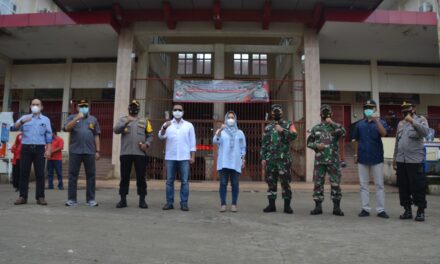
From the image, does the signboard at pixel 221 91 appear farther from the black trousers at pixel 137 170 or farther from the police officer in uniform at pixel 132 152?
the black trousers at pixel 137 170

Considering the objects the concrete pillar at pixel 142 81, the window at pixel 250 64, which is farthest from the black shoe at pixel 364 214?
the window at pixel 250 64

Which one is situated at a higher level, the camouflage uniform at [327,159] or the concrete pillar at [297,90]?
the concrete pillar at [297,90]

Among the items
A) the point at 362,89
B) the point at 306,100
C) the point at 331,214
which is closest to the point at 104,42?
the point at 306,100

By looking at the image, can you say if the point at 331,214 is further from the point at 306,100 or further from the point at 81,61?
the point at 81,61

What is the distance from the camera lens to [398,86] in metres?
17.2

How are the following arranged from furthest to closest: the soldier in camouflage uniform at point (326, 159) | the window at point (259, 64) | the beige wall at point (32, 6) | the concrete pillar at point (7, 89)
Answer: the window at point (259, 64) < the beige wall at point (32, 6) < the concrete pillar at point (7, 89) < the soldier in camouflage uniform at point (326, 159)

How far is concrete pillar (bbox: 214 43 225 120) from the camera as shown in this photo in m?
15.2

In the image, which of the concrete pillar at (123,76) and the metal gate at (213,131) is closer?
the metal gate at (213,131)

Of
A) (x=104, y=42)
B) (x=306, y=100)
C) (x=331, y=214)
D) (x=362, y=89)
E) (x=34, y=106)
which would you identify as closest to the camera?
(x=331, y=214)

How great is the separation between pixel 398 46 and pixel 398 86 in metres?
2.20

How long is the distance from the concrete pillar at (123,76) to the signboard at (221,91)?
→ 177cm

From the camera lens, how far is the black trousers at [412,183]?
6062 millimetres

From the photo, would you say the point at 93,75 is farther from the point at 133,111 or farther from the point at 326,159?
the point at 326,159

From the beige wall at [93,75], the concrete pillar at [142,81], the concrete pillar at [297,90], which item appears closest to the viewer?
the concrete pillar at [297,90]
